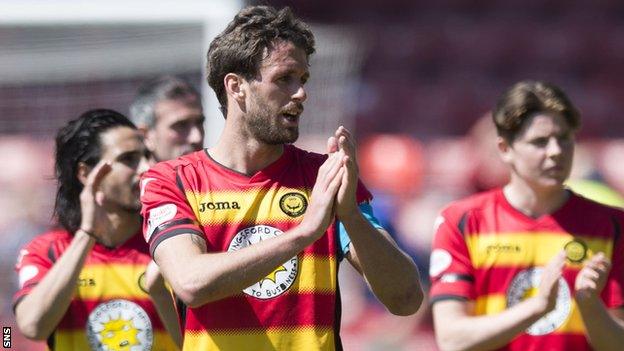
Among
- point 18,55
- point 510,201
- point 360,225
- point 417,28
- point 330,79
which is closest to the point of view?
point 360,225

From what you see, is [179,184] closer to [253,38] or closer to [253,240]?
[253,240]

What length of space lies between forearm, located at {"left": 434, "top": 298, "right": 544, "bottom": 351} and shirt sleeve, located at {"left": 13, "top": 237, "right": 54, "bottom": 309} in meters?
1.71

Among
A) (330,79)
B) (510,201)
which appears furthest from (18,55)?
(510,201)

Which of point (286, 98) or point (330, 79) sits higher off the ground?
point (286, 98)

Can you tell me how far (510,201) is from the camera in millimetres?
5594

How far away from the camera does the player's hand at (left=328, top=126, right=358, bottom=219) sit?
3951mm

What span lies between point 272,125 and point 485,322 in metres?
1.47

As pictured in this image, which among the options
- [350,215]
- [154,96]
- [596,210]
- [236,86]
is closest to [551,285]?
[596,210]

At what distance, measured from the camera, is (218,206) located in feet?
14.0

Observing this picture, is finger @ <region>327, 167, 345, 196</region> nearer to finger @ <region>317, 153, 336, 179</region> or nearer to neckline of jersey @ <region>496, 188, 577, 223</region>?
finger @ <region>317, 153, 336, 179</region>

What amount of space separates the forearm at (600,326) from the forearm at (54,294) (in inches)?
80.6

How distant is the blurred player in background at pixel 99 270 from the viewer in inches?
210

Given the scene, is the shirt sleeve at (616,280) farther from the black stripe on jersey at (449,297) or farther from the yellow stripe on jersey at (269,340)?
the yellow stripe on jersey at (269,340)

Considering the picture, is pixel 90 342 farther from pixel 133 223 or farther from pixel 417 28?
pixel 417 28
